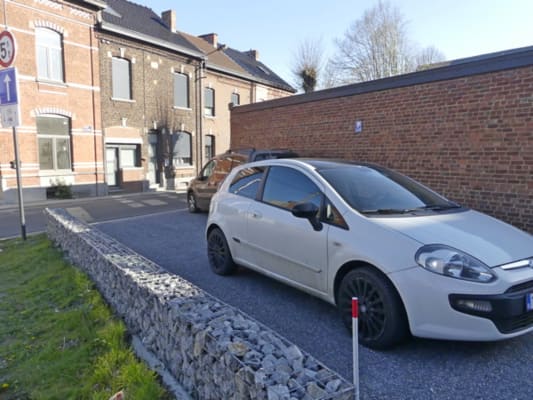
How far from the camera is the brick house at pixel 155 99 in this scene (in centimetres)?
1803

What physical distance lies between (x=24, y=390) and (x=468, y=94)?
23.1 feet

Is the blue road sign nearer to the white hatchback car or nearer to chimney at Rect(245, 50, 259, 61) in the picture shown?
the white hatchback car

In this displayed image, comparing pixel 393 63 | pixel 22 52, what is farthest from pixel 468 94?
pixel 393 63

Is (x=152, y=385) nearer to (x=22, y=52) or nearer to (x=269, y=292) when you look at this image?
(x=269, y=292)

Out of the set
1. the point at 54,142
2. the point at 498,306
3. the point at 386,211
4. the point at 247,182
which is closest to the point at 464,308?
the point at 498,306

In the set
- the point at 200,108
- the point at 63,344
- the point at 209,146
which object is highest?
the point at 200,108

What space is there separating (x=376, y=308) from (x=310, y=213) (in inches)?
39.9

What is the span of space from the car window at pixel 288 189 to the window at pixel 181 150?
1760 cm

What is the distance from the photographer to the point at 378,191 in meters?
3.88

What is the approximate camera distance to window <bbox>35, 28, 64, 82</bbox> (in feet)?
50.0

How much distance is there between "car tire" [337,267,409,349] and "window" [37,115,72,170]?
52.0 feet

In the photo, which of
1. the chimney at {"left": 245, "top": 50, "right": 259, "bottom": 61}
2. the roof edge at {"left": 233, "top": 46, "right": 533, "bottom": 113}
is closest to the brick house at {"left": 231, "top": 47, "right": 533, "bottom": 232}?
the roof edge at {"left": 233, "top": 46, "right": 533, "bottom": 113}

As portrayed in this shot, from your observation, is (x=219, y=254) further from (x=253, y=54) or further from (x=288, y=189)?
(x=253, y=54)

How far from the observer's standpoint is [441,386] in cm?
264
